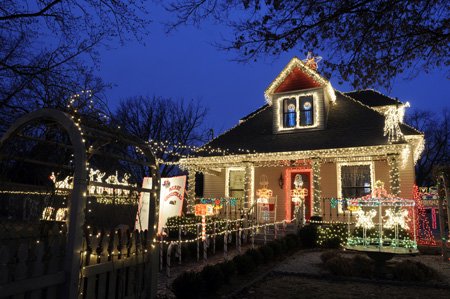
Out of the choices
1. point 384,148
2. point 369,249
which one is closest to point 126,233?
point 369,249

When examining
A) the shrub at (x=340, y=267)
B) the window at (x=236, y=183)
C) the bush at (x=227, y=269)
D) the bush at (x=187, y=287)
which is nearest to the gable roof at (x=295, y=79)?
the window at (x=236, y=183)

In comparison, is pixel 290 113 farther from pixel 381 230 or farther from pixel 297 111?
pixel 381 230

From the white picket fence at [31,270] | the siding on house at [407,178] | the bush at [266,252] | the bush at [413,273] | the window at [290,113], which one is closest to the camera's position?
the white picket fence at [31,270]

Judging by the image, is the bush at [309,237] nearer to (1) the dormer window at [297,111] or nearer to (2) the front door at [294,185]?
(2) the front door at [294,185]

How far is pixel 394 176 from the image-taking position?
13.9 metres

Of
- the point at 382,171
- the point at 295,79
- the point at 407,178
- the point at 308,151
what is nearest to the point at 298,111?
the point at 295,79

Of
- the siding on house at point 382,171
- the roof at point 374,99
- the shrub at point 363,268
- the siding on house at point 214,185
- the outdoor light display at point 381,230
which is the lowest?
the shrub at point 363,268

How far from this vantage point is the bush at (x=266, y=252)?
10.1 m

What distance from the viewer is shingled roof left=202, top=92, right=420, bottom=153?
601 inches

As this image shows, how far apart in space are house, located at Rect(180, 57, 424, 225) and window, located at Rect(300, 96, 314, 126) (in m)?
0.05

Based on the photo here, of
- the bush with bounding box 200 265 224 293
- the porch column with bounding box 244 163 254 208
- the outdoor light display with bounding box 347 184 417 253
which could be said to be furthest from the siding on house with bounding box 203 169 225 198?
the bush with bounding box 200 265 224 293

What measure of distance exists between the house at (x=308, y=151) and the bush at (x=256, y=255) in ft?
19.3

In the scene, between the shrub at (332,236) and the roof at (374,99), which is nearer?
the shrub at (332,236)

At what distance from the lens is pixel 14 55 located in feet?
31.6
